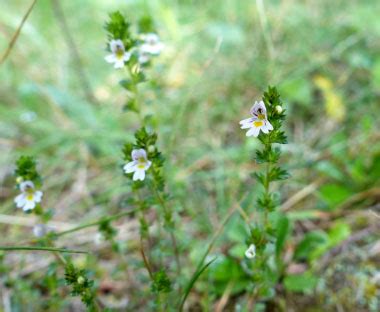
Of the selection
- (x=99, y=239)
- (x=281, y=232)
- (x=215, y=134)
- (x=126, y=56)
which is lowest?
(x=281, y=232)

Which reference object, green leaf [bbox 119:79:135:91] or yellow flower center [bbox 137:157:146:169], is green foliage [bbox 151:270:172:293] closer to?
yellow flower center [bbox 137:157:146:169]

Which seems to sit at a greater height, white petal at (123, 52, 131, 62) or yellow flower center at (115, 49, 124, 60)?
yellow flower center at (115, 49, 124, 60)

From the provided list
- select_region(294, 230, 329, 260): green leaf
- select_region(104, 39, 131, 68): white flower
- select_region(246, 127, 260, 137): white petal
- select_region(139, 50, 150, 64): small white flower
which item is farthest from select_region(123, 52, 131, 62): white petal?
select_region(294, 230, 329, 260): green leaf

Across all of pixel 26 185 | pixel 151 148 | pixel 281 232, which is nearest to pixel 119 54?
pixel 151 148

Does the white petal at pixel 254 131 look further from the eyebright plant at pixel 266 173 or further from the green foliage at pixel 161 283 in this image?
the green foliage at pixel 161 283

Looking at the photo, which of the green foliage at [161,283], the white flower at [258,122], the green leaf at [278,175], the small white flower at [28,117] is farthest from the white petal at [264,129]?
the small white flower at [28,117]

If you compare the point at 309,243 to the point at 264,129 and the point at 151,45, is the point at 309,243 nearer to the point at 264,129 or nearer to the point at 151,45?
the point at 264,129
